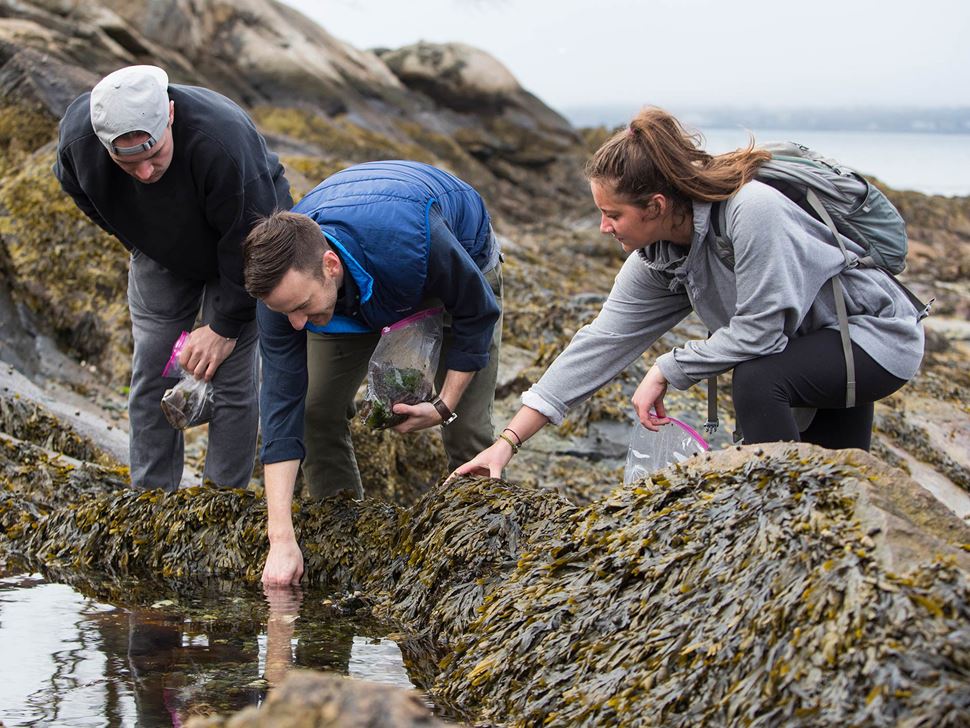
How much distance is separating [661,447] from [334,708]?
2.60 metres

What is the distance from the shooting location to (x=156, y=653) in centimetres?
363

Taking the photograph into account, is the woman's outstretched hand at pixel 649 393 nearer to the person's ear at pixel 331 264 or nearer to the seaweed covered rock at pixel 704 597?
the seaweed covered rock at pixel 704 597

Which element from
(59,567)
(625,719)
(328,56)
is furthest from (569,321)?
(328,56)

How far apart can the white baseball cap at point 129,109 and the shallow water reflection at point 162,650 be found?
173 centimetres

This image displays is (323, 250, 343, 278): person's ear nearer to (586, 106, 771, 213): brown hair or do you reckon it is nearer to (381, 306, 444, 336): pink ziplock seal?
(381, 306, 444, 336): pink ziplock seal

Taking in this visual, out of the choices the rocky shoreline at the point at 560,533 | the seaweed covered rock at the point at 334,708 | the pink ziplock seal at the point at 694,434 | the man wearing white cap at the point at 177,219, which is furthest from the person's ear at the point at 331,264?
the seaweed covered rock at the point at 334,708

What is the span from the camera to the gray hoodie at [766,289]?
337 centimetres

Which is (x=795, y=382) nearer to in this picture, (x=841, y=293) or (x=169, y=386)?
(x=841, y=293)

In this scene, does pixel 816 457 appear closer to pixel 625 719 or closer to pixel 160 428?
pixel 625 719

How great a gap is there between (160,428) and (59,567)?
2.56 ft

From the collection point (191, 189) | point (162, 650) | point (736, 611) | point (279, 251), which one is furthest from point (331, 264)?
point (736, 611)

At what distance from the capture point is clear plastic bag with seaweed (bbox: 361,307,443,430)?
430 centimetres

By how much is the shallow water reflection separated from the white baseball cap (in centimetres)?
173

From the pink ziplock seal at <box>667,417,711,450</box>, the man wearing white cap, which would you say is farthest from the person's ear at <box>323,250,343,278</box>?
the pink ziplock seal at <box>667,417,711,450</box>
